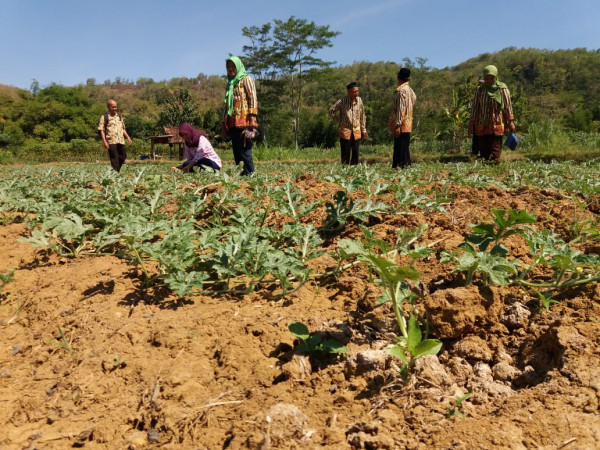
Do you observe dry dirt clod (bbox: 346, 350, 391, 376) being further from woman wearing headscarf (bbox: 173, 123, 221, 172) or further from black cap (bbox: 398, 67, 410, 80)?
black cap (bbox: 398, 67, 410, 80)

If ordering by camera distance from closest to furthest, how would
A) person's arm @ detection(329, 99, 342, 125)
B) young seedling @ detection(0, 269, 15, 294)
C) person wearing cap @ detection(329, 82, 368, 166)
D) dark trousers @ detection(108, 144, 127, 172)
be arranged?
1. young seedling @ detection(0, 269, 15, 294)
2. person wearing cap @ detection(329, 82, 368, 166)
3. person's arm @ detection(329, 99, 342, 125)
4. dark trousers @ detection(108, 144, 127, 172)

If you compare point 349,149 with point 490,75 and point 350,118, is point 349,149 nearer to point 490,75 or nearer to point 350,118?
point 350,118

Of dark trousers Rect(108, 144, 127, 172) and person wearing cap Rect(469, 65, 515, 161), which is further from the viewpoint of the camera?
dark trousers Rect(108, 144, 127, 172)

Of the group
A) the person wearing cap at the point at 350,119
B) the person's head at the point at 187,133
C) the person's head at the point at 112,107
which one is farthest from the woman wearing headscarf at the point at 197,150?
the person's head at the point at 112,107

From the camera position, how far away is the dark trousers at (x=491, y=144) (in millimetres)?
6488

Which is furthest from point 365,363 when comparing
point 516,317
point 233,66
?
point 233,66

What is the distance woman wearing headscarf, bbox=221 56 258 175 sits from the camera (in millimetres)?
5676

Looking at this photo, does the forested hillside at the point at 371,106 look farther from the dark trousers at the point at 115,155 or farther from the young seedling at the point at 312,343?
the young seedling at the point at 312,343

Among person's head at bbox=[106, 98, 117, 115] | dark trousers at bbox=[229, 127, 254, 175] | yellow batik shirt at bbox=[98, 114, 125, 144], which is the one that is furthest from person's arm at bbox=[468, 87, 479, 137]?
person's head at bbox=[106, 98, 117, 115]

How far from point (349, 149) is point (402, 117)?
1.32 metres

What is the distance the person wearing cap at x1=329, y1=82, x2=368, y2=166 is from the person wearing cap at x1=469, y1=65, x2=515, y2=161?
1953 mm

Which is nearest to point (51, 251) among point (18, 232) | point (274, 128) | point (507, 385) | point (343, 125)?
point (18, 232)

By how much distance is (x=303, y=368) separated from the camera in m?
1.43

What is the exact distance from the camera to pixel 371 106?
109ft
